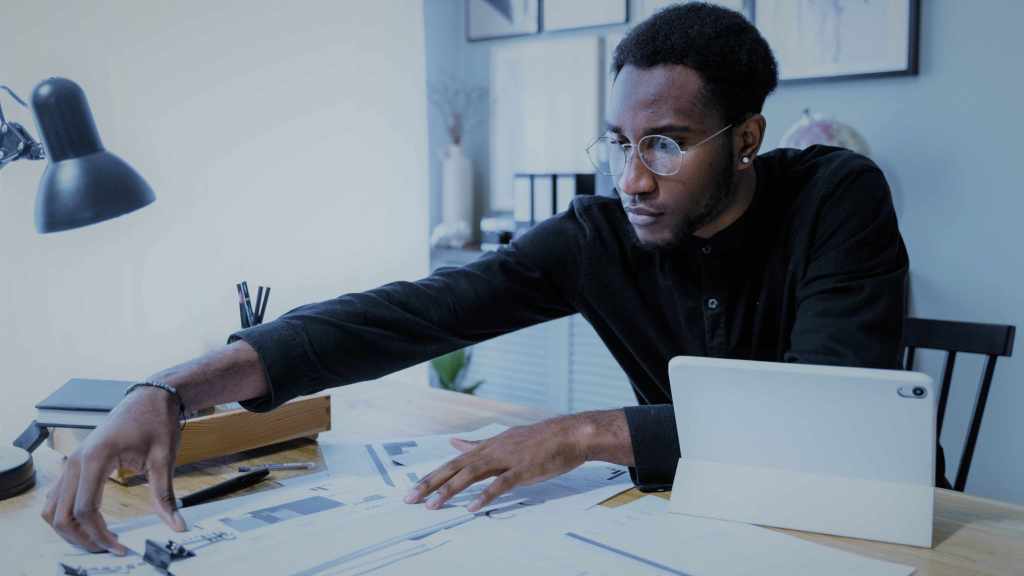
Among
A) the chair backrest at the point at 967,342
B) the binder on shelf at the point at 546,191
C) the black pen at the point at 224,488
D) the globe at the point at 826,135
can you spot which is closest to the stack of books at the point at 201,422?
the black pen at the point at 224,488

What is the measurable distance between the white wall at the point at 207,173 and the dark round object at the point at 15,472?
0.49m

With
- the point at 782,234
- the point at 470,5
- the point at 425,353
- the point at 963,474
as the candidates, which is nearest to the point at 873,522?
the point at 782,234

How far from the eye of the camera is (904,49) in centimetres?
263

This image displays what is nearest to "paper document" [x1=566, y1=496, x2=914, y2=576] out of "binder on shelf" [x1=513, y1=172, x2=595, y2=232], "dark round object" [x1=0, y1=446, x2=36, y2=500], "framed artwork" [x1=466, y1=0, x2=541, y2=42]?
"dark round object" [x1=0, y1=446, x2=36, y2=500]

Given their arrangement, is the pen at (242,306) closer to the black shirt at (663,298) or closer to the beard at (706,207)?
the black shirt at (663,298)

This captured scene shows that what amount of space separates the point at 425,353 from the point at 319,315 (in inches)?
7.5

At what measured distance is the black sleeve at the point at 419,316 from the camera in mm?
1219

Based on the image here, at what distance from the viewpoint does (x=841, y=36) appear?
2752mm

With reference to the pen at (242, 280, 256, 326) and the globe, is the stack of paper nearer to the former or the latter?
the pen at (242, 280, 256, 326)

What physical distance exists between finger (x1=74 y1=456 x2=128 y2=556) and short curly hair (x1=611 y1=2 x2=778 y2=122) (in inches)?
35.0

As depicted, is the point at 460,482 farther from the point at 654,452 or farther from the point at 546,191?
the point at 546,191

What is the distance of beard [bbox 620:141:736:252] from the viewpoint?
1323 mm

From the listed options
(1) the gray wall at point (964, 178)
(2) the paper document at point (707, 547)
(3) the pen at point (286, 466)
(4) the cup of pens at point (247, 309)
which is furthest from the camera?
(1) the gray wall at point (964, 178)

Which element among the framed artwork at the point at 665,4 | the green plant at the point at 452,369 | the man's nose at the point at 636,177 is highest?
the framed artwork at the point at 665,4
